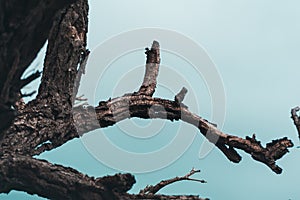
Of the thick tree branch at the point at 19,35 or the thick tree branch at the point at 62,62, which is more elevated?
the thick tree branch at the point at 62,62

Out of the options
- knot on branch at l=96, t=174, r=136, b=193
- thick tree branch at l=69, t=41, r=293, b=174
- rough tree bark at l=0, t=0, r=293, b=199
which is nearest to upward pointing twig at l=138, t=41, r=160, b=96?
rough tree bark at l=0, t=0, r=293, b=199

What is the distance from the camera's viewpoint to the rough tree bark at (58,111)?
3.59 m

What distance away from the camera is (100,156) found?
6320 millimetres

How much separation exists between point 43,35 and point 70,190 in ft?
6.86

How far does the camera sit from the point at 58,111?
20.5 ft

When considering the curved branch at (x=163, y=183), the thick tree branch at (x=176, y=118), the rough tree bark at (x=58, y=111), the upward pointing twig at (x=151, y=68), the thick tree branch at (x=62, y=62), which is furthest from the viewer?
the upward pointing twig at (x=151, y=68)

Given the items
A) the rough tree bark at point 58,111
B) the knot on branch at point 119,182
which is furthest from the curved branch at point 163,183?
the knot on branch at point 119,182

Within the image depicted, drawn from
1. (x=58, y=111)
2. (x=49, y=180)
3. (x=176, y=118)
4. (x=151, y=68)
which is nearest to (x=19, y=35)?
(x=49, y=180)

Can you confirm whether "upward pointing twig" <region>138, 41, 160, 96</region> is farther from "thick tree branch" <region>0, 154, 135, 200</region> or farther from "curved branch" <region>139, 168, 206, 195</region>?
"thick tree branch" <region>0, 154, 135, 200</region>

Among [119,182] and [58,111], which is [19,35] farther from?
[58,111]

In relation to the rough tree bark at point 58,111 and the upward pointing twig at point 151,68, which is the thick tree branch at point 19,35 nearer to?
the rough tree bark at point 58,111

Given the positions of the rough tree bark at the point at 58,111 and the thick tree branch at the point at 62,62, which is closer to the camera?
the rough tree bark at the point at 58,111

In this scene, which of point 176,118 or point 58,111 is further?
point 176,118

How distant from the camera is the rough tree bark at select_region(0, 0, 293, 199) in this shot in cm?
359
